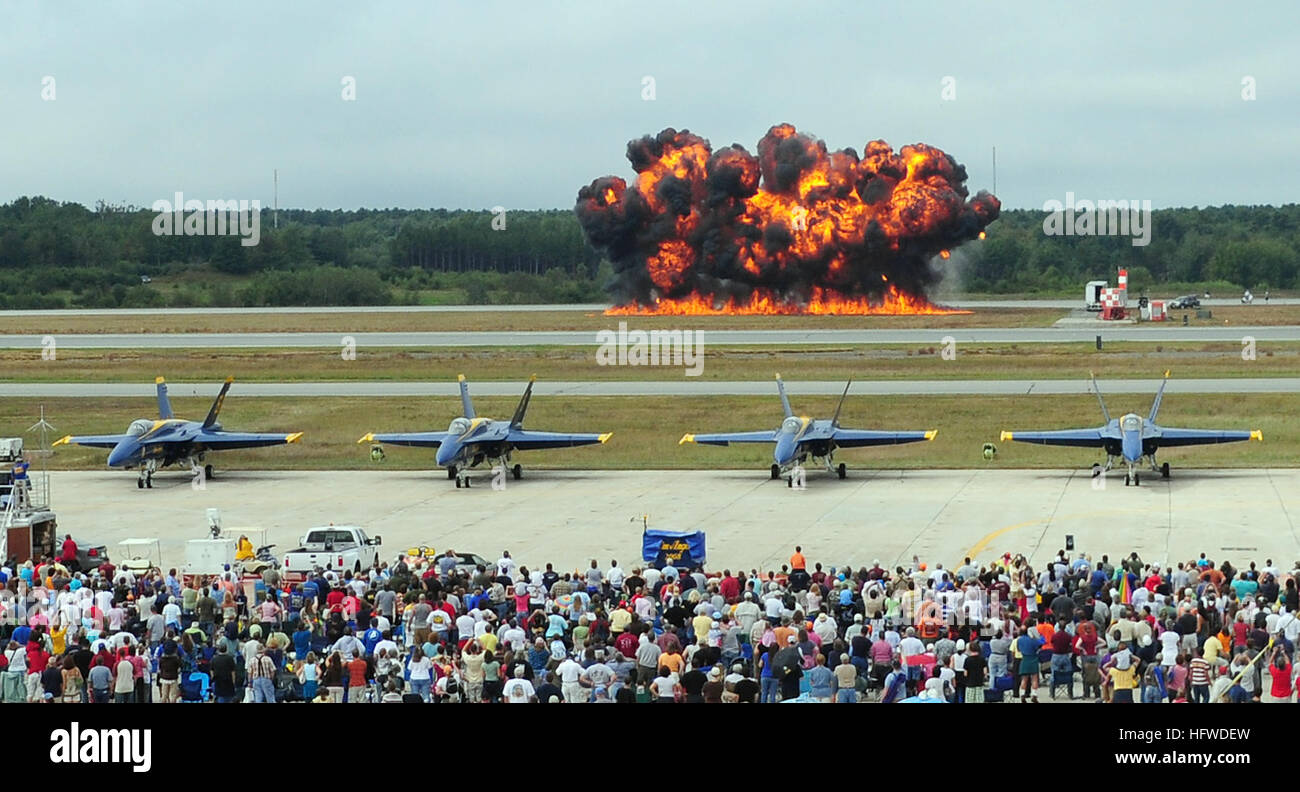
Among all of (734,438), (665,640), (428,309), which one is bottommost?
(665,640)

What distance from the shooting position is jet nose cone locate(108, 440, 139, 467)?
4409cm

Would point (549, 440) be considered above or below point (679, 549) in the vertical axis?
above

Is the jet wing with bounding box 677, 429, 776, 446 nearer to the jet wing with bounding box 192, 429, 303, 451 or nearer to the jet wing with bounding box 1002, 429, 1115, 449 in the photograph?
the jet wing with bounding box 1002, 429, 1115, 449

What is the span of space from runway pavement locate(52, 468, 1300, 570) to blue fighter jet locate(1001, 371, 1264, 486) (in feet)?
2.30

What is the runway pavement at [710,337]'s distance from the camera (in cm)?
9031

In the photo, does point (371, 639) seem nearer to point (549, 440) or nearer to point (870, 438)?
point (549, 440)

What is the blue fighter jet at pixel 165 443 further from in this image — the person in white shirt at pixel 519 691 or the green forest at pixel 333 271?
the green forest at pixel 333 271

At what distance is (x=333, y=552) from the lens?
29391mm

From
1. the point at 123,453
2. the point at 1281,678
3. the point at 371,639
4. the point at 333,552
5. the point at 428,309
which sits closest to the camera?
the point at 1281,678

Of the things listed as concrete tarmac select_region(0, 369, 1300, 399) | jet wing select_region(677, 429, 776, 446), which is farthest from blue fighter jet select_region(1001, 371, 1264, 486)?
concrete tarmac select_region(0, 369, 1300, 399)

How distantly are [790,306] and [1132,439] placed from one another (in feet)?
297

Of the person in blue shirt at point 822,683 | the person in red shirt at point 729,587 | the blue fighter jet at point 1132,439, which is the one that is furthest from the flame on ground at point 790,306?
the person in blue shirt at point 822,683

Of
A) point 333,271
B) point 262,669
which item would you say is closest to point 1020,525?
point 262,669
